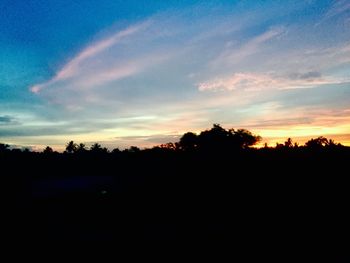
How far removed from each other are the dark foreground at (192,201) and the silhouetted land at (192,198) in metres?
0.04

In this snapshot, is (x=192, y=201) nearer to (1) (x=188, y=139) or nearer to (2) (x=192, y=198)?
(2) (x=192, y=198)

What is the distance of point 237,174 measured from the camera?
1653 cm

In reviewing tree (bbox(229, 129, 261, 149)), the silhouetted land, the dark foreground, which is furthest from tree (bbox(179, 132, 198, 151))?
the dark foreground

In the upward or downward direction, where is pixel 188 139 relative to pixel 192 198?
upward

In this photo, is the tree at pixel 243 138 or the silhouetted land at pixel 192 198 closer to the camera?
the silhouetted land at pixel 192 198

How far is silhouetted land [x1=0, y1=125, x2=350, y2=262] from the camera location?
13.5 metres

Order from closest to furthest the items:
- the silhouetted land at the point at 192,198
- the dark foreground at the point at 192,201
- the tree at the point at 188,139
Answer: the dark foreground at the point at 192,201
the silhouetted land at the point at 192,198
the tree at the point at 188,139

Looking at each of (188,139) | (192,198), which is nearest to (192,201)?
(192,198)

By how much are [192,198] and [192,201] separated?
0.52ft

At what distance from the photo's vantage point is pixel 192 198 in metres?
15.8

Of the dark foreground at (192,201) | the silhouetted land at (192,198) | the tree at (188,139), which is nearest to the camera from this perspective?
the dark foreground at (192,201)

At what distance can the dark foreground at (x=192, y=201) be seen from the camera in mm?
13320

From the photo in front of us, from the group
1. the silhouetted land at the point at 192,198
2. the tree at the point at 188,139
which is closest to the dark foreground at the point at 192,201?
the silhouetted land at the point at 192,198

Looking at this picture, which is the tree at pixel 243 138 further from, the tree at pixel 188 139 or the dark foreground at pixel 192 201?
the dark foreground at pixel 192 201
